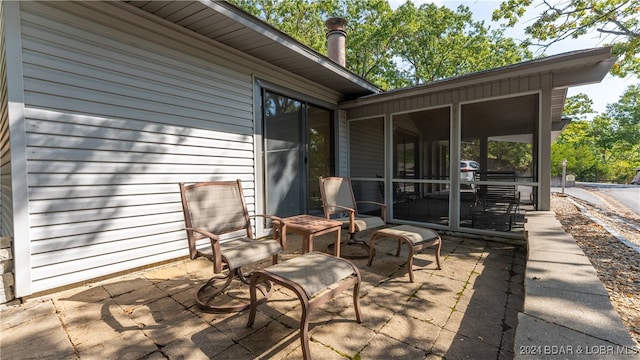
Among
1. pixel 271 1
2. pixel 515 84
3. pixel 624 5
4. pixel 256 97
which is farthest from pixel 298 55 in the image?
pixel 271 1

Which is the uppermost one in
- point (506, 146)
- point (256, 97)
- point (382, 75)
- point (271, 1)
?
point (271, 1)

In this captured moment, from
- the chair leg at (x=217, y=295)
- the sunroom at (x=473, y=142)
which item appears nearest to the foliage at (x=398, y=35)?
the sunroom at (x=473, y=142)

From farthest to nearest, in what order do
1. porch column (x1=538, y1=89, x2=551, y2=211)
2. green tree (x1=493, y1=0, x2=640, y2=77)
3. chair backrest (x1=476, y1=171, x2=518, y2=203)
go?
1. green tree (x1=493, y1=0, x2=640, y2=77)
2. chair backrest (x1=476, y1=171, x2=518, y2=203)
3. porch column (x1=538, y1=89, x2=551, y2=211)

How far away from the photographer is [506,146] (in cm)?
430

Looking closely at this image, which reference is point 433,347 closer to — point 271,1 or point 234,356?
point 234,356

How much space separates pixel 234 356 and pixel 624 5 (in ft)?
27.8

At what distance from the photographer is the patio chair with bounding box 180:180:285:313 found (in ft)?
6.89

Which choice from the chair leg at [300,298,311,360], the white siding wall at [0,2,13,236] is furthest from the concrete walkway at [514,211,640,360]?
the white siding wall at [0,2,13,236]

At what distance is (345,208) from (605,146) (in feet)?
121

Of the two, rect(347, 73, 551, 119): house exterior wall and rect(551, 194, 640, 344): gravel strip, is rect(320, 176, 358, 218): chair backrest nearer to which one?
rect(347, 73, 551, 119): house exterior wall

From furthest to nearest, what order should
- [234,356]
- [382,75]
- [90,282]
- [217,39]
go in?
1. [382,75]
2. [217,39]
3. [90,282]
4. [234,356]

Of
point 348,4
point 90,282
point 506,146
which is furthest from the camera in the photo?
point 348,4

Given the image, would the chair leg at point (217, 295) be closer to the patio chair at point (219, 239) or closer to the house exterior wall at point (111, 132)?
the patio chair at point (219, 239)

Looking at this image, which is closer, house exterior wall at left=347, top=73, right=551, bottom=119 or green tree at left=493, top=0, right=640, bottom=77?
house exterior wall at left=347, top=73, right=551, bottom=119
